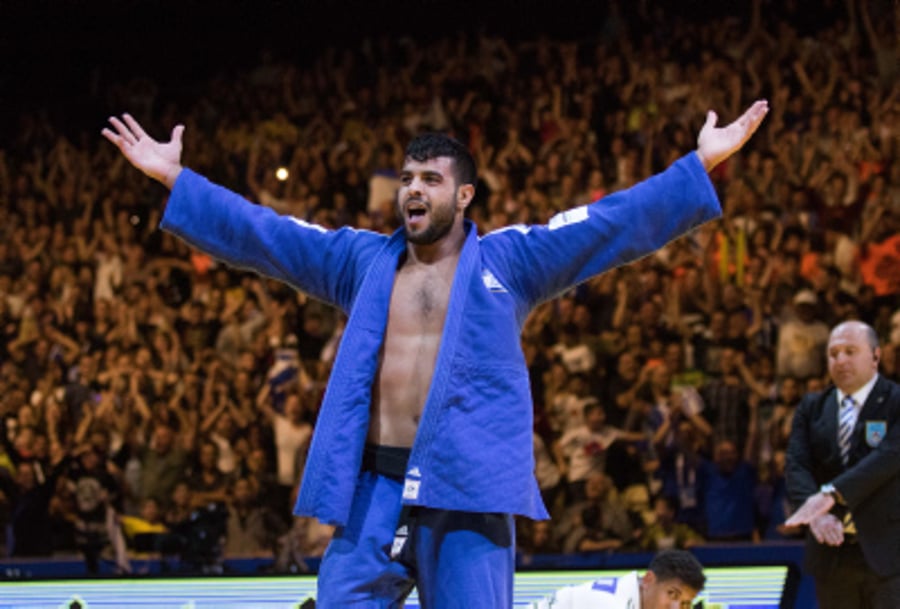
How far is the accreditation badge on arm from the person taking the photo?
5.86 meters

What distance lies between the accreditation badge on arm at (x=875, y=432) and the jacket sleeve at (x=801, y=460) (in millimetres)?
302

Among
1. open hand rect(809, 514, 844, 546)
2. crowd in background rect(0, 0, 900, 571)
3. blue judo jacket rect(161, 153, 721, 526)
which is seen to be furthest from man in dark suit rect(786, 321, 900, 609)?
crowd in background rect(0, 0, 900, 571)

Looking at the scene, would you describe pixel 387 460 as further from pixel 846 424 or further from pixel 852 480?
pixel 846 424

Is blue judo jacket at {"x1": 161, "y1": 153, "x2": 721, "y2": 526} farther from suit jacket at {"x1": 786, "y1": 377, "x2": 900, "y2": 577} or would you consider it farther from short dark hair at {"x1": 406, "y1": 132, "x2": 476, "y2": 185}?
suit jacket at {"x1": 786, "y1": 377, "x2": 900, "y2": 577}

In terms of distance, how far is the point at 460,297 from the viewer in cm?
369

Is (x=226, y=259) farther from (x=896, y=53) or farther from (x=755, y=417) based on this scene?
(x=896, y=53)

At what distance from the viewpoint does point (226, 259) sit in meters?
3.92

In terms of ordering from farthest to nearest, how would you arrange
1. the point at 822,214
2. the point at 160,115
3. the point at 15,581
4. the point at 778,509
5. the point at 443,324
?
the point at 160,115
the point at 822,214
the point at 778,509
the point at 15,581
the point at 443,324

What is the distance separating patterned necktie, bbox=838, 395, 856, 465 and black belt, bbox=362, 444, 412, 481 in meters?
2.99

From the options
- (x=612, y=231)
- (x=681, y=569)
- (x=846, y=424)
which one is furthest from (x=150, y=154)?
(x=846, y=424)

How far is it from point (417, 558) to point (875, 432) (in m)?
2.99

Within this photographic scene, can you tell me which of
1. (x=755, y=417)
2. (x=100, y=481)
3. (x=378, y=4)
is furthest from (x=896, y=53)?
(x=100, y=481)


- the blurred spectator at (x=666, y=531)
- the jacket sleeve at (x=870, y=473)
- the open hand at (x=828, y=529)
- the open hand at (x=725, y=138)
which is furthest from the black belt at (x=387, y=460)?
the blurred spectator at (x=666, y=531)

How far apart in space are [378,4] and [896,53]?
649 centimetres
